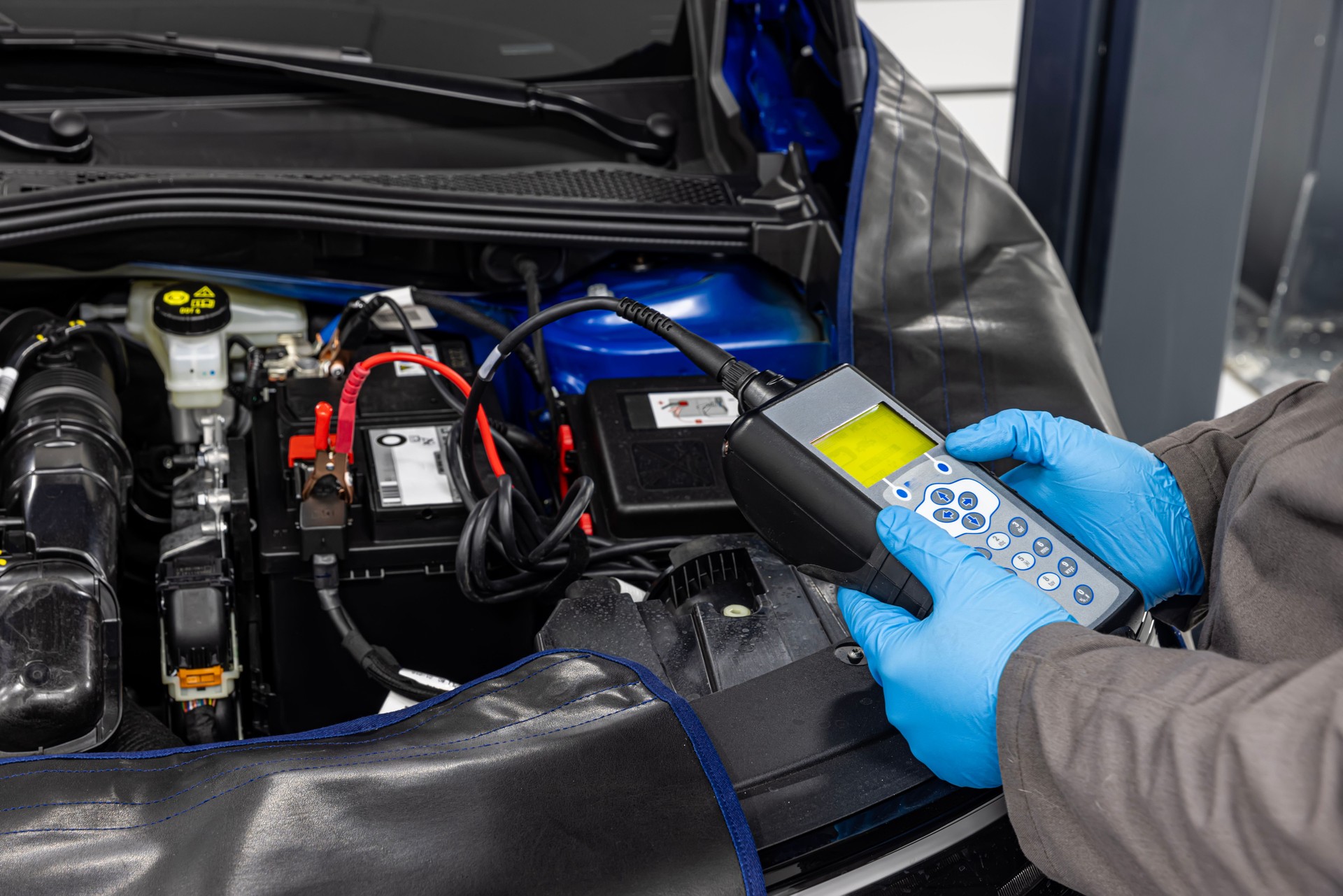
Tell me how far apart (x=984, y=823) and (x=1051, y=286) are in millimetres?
647

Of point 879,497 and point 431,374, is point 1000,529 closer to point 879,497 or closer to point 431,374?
point 879,497

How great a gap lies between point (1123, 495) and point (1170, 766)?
367mm

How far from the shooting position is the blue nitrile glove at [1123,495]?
3.00ft

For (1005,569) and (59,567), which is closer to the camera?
(1005,569)

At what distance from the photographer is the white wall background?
423cm

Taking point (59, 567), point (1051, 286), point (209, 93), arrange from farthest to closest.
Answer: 1. point (209, 93)
2. point (1051, 286)
3. point (59, 567)

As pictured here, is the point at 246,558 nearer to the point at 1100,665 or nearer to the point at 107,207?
the point at 107,207

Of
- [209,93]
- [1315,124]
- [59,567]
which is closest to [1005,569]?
[59,567]

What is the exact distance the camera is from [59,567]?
887 millimetres

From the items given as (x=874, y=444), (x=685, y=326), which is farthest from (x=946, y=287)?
(x=874, y=444)

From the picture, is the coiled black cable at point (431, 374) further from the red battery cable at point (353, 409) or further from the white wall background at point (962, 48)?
the white wall background at point (962, 48)

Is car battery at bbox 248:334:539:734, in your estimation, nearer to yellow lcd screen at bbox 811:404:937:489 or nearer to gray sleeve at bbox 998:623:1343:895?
yellow lcd screen at bbox 811:404:937:489

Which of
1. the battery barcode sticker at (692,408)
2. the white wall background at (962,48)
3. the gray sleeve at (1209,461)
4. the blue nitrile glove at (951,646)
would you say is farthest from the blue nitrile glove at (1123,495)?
the white wall background at (962,48)

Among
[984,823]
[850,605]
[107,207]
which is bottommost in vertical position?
[984,823]
